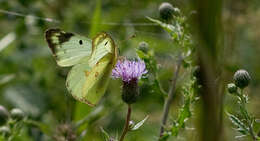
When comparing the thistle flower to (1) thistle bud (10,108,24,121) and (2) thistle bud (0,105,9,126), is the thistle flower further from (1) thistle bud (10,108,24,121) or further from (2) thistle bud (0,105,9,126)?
(2) thistle bud (0,105,9,126)

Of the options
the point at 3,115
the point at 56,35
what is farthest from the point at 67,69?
the point at 56,35

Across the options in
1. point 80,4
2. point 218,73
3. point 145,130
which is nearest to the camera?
point 218,73

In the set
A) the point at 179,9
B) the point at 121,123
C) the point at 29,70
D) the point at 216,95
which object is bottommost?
the point at 121,123

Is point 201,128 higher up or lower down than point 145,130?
higher up

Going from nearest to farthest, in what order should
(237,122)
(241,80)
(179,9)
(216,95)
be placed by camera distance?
(216,95), (237,122), (241,80), (179,9)

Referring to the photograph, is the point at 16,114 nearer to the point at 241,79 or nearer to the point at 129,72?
the point at 129,72

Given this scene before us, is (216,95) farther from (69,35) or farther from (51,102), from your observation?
(51,102)

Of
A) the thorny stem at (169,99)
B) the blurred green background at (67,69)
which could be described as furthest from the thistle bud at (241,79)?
the blurred green background at (67,69)

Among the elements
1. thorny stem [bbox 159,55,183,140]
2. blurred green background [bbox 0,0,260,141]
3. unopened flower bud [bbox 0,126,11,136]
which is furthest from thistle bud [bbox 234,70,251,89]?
blurred green background [bbox 0,0,260,141]

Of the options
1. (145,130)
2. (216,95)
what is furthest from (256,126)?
(145,130)
